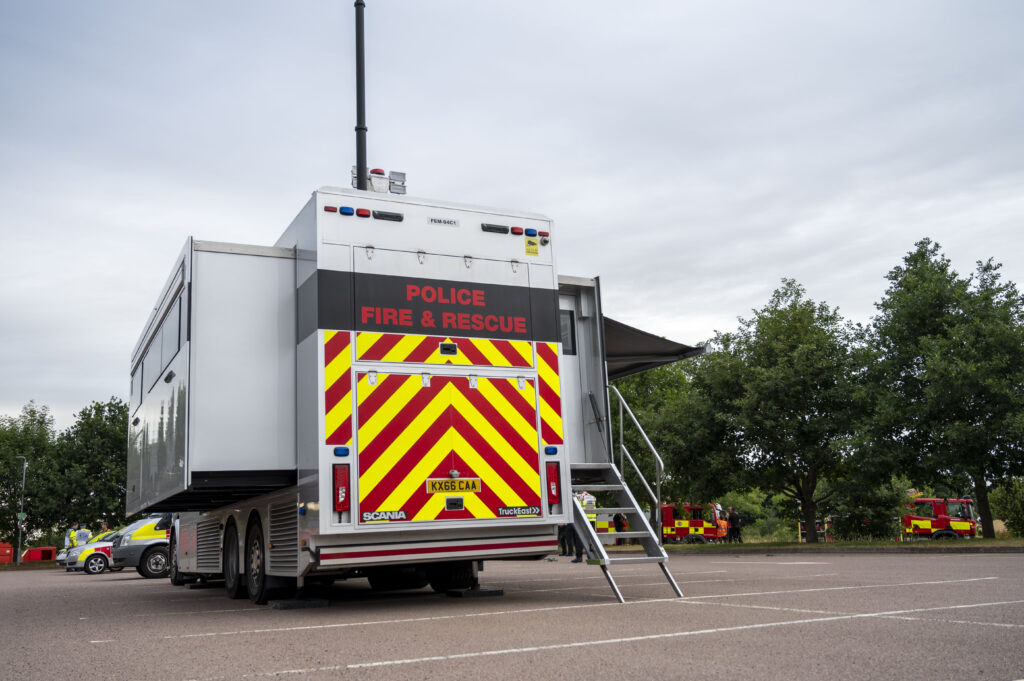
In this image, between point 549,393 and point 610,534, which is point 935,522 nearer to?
point 610,534

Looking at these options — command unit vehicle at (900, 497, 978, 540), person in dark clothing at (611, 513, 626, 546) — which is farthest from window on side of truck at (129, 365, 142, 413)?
command unit vehicle at (900, 497, 978, 540)

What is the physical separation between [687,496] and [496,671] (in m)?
27.1

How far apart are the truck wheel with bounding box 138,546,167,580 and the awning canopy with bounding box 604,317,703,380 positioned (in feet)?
44.3

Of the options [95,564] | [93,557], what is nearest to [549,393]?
[93,557]

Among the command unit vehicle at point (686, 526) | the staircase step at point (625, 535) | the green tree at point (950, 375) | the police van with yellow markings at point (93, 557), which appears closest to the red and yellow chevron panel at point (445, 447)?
the staircase step at point (625, 535)

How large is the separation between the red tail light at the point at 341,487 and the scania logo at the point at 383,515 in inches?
8.0

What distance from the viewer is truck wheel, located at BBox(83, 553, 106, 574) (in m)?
27.8

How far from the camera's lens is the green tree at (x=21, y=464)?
48.6 metres

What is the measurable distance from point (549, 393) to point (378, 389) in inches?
72.4

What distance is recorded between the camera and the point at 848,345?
93.6 feet

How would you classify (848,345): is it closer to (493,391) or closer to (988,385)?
(988,385)

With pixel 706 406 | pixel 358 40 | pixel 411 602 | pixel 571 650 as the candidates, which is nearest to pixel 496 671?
pixel 571 650

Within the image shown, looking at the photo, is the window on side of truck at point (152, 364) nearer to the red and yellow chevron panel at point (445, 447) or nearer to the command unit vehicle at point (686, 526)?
the red and yellow chevron panel at point (445, 447)

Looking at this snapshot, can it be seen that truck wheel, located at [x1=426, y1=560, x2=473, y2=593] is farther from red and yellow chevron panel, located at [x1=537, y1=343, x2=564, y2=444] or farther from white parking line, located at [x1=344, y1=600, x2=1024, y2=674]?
white parking line, located at [x1=344, y1=600, x2=1024, y2=674]
